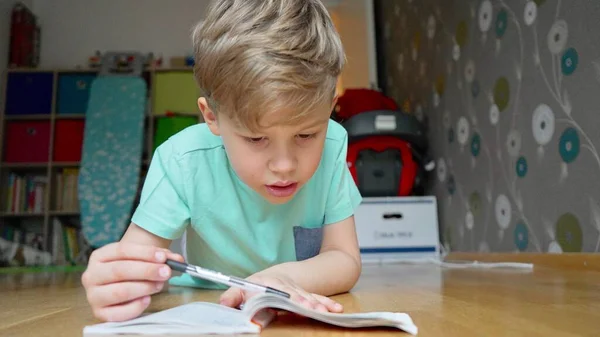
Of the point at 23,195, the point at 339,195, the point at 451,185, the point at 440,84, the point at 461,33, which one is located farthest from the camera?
the point at 23,195

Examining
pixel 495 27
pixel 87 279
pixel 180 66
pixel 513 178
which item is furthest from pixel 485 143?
pixel 180 66

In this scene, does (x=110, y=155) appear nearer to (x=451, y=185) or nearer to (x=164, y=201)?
(x=451, y=185)

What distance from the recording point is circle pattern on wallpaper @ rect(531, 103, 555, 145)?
151cm

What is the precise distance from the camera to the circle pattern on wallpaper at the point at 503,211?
178 cm

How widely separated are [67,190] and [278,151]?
3.51m

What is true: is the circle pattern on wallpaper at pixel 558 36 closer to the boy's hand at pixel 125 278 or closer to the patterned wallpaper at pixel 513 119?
the patterned wallpaper at pixel 513 119

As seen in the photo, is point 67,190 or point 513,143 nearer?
point 513,143

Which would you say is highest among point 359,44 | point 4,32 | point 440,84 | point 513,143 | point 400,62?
point 4,32

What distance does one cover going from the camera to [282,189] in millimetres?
766

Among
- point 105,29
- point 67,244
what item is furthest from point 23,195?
point 105,29

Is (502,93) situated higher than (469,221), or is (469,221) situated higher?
(502,93)

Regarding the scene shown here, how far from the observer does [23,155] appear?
150 inches

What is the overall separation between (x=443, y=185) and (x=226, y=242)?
5.36 feet

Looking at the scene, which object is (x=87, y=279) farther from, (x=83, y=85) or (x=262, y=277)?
(x=83, y=85)
